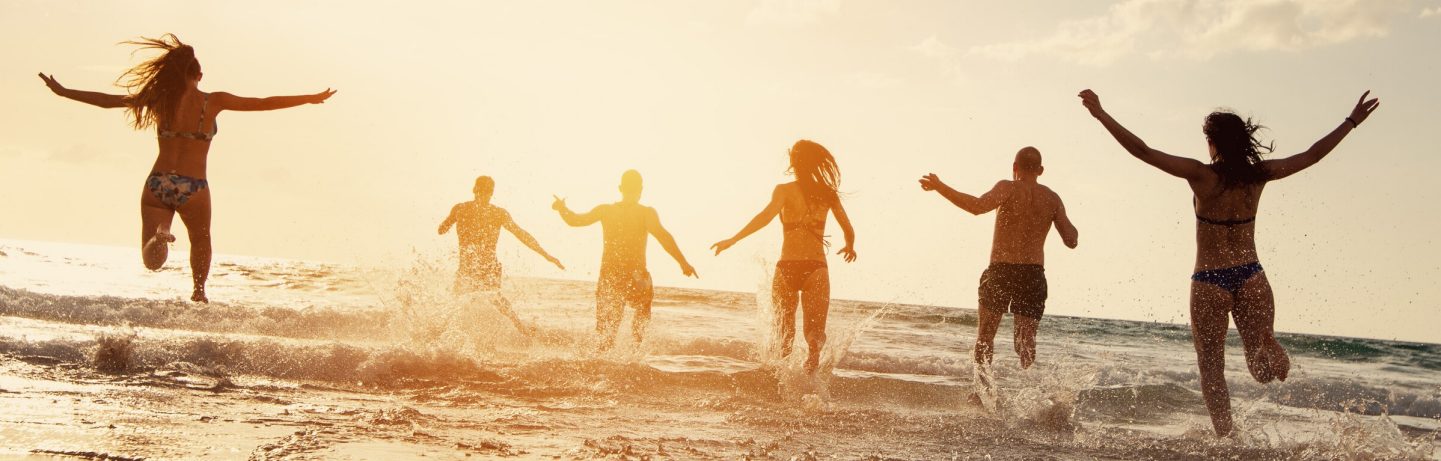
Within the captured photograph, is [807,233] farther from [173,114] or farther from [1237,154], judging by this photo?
[173,114]

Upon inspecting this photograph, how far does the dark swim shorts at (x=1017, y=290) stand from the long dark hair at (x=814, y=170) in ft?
4.25

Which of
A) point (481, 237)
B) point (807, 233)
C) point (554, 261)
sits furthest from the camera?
point (481, 237)

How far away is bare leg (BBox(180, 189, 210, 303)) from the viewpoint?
245 inches

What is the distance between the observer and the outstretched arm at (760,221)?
7.29m

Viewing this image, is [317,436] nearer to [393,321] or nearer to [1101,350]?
[393,321]

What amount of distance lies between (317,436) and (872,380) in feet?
20.7

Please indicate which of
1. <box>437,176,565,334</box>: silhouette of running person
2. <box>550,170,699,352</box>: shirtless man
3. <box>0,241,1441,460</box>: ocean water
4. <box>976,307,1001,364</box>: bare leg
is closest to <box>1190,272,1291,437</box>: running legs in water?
<box>0,241,1441,460</box>: ocean water

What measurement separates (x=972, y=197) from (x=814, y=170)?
134 centimetres

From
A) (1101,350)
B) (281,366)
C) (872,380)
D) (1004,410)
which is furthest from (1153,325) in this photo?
(281,366)

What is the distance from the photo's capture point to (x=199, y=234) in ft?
20.8

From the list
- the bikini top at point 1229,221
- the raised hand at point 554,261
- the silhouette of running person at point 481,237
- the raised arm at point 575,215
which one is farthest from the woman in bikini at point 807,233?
the silhouette of running person at point 481,237

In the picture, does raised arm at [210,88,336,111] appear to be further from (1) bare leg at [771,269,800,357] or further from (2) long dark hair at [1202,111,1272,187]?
(2) long dark hair at [1202,111,1272,187]

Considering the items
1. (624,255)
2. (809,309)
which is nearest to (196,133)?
(624,255)

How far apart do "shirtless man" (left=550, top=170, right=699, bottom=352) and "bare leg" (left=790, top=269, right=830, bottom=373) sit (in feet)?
5.12
